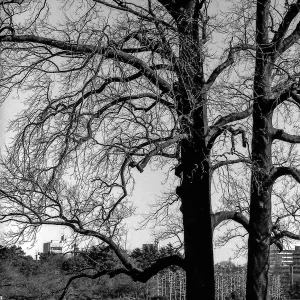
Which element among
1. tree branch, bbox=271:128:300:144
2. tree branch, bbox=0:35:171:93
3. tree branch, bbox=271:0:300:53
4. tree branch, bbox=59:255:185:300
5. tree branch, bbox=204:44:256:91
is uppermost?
tree branch, bbox=271:0:300:53

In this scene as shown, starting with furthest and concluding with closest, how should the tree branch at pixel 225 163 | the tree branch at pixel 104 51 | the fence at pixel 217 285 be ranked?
the fence at pixel 217 285, the tree branch at pixel 225 163, the tree branch at pixel 104 51

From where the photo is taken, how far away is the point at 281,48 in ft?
30.2

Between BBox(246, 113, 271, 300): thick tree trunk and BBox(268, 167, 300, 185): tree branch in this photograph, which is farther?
BBox(246, 113, 271, 300): thick tree trunk

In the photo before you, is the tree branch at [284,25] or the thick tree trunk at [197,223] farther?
the tree branch at [284,25]

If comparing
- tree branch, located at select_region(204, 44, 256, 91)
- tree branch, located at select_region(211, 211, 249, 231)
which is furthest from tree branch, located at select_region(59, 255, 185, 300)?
tree branch, located at select_region(204, 44, 256, 91)

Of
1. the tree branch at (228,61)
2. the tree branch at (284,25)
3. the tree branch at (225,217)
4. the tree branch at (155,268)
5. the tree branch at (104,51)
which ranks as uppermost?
the tree branch at (284,25)

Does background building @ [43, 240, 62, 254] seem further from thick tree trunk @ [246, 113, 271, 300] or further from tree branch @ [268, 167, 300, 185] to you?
tree branch @ [268, 167, 300, 185]

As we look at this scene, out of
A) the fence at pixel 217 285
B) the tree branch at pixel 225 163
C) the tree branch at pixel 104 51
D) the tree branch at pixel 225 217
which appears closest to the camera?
the tree branch at pixel 104 51

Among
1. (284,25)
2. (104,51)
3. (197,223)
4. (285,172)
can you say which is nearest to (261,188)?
(285,172)

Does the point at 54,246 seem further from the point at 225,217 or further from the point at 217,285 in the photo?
the point at 217,285

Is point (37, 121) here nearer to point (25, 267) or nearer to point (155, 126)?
point (155, 126)

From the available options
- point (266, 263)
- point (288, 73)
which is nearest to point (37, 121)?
point (288, 73)

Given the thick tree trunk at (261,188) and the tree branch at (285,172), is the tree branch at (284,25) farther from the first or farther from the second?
the tree branch at (285,172)

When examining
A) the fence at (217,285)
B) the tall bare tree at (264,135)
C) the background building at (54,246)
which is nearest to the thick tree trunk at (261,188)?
the tall bare tree at (264,135)
